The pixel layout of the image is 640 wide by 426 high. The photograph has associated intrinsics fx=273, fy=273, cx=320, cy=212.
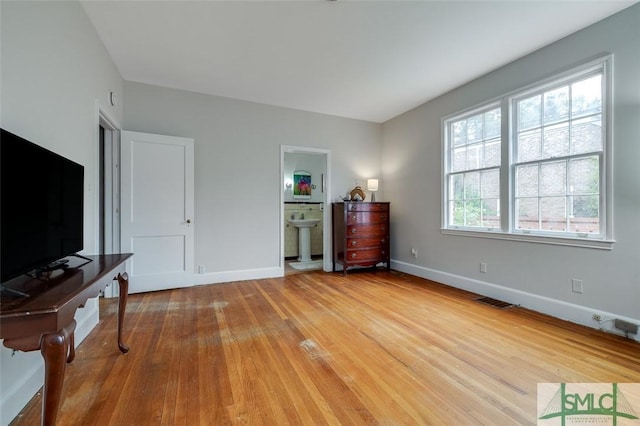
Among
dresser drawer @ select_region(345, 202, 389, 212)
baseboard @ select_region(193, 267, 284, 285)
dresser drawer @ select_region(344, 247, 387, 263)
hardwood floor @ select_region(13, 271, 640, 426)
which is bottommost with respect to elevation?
hardwood floor @ select_region(13, 271, 640, 426)

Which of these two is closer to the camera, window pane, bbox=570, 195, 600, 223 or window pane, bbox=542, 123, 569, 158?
window pane, bbox=570, 195, 600, 223

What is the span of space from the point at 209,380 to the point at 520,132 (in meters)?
3.75

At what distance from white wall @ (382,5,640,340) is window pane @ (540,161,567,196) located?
0.39 metres

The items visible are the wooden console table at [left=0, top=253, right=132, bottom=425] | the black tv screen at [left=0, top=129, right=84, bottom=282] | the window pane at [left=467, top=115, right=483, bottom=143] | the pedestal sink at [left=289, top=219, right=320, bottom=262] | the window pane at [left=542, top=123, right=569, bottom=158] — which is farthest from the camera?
the pedestal sink at [left=289, top=219, right=320, bottom=262]

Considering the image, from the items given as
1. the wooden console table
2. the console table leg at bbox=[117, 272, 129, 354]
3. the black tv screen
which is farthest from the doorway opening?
the wooden console table

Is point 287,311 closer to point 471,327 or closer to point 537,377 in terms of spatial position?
point 471,327

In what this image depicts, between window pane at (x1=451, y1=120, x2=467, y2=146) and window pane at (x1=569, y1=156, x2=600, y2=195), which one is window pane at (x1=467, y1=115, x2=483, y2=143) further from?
window pane at (x1=569, y1=156, x2=600, y2=195)

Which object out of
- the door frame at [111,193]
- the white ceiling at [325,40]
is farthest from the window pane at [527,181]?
the door frame at [111,193]

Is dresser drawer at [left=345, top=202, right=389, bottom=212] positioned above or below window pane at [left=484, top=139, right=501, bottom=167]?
below

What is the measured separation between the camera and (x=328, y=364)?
6.07ft

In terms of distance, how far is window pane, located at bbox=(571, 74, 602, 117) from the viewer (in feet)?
8.02

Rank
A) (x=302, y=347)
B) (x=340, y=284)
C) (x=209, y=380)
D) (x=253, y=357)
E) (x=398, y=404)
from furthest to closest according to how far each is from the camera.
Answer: (x=340, y=284), (x=302, y=347), (x=253, y=357), (x=209, y=380), (x=398, y=404)

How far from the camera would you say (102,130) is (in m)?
3.32

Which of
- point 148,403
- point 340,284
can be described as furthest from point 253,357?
point 340,284
